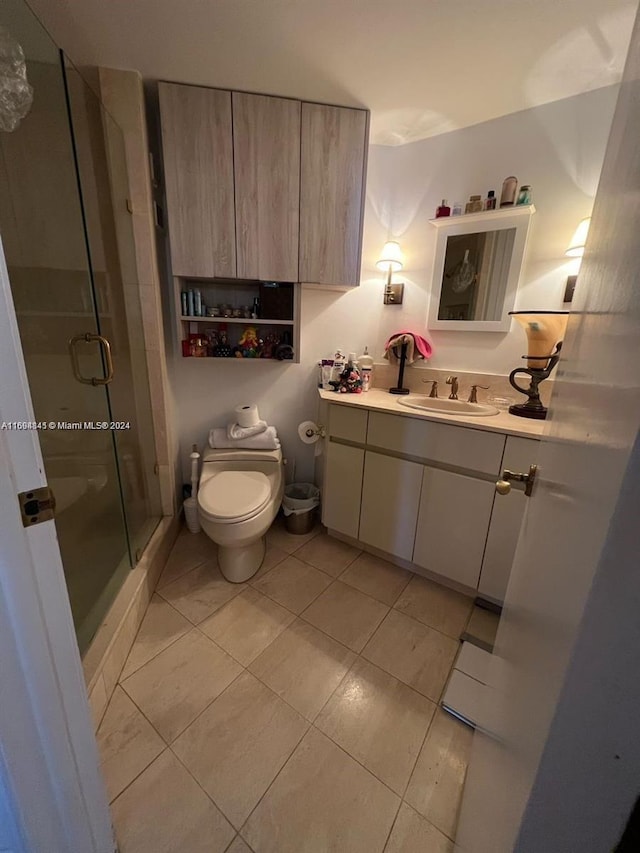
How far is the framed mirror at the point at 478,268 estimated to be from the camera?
1574 millimetres

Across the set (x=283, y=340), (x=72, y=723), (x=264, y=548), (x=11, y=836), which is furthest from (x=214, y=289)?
(x=11, y=836)

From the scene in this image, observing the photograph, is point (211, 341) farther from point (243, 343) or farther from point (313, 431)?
point (313, 431)

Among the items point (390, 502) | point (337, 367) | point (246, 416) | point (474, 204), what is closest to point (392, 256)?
point (474, 204)

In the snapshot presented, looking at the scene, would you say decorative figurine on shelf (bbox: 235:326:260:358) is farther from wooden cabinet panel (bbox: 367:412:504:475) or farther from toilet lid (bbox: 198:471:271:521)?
wooden cabinet panel (bbox: 367:412:504:475)

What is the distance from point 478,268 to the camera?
1.68 metres

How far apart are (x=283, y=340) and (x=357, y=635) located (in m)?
1.55

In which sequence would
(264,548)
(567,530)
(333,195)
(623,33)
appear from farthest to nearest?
(264,548) → (333,195) → (623,33) → (567,530)

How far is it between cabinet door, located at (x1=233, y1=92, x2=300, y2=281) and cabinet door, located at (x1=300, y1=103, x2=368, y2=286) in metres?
0.05

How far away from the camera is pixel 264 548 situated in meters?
1.81

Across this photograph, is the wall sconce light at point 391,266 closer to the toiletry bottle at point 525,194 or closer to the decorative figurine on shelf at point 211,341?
the toiletry bottle at point 525,194

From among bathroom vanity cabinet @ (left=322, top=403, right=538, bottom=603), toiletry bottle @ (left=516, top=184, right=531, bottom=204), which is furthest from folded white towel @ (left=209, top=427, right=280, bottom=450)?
toiletry bottle @ (left=516, top=184, right=531, bottom=204)

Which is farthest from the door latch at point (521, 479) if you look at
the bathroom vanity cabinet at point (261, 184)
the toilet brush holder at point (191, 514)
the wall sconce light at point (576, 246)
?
the toilet brush holder at point (191, 514)

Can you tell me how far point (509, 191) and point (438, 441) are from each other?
4.11 feet

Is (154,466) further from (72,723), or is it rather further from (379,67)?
(379,67)
